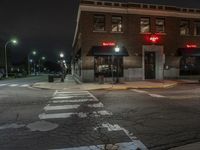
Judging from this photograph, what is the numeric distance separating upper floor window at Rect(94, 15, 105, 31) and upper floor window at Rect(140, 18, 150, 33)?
4.89 m

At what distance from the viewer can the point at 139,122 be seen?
9.27m

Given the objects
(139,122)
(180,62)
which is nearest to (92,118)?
(139,122)

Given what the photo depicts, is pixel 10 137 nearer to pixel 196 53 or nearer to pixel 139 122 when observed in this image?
pixel 139 122

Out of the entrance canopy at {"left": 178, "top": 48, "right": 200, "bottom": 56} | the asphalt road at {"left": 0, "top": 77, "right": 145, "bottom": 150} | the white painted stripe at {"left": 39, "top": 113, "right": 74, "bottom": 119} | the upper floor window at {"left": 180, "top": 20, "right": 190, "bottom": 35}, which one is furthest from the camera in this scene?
the upper floor window at {"left": 180, "top": 20, "right": 190, "bottom": 35}

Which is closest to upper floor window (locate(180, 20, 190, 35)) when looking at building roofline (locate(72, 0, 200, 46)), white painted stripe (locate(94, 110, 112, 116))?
→ building roofline (locate(72, 0, 200, 46))

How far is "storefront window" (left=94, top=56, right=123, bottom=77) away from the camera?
30603 millimetres

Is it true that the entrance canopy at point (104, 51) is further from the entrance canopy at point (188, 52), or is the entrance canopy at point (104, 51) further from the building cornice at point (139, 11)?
the entrance canopy at point (188, 52)

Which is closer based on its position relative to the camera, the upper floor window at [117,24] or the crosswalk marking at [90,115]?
the crosswalk marking at [90,115]

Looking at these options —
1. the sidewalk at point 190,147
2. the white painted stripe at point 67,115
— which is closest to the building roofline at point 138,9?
the white painted stripe at point 67,115

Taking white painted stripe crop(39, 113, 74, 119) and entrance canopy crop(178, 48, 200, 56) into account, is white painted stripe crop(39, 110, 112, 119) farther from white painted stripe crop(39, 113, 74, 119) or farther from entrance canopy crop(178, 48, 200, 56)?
entrance canopy crop(178, 48, 200, 56)

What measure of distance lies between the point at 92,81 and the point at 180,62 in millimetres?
11941

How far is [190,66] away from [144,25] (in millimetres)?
8333

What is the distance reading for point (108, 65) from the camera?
31047 mm

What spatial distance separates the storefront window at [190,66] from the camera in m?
34.3
